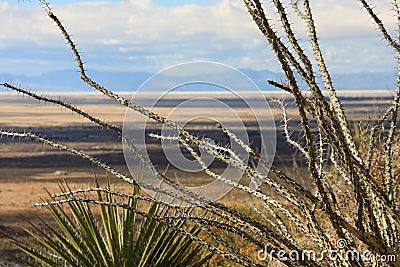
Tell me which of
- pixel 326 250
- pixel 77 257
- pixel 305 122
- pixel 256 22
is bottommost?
pixel 77 257

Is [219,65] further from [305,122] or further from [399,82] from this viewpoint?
[305,122]

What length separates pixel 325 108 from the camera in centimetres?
202

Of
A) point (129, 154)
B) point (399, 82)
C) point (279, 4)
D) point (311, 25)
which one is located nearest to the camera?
point (279, 4)

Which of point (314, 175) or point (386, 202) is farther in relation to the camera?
point (386, 202)

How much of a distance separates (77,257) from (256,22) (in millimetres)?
2553

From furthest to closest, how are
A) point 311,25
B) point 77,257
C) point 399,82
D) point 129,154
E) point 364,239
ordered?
point 77,257
point 129,154
point 399,82
point 311,25
point 364,239

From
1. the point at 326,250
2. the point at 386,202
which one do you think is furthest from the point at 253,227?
the point at 386,202

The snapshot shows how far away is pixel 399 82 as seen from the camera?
2.56m

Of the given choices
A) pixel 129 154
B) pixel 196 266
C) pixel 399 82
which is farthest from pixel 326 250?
pixel 196 266

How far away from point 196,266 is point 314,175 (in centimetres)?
238

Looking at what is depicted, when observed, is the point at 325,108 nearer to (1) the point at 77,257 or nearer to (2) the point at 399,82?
(2) the point at 399,82

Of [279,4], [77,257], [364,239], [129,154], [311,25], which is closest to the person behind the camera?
[279,4]

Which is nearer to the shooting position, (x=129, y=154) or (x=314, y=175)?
(x=314, y=175)

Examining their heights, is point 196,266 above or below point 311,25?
below
